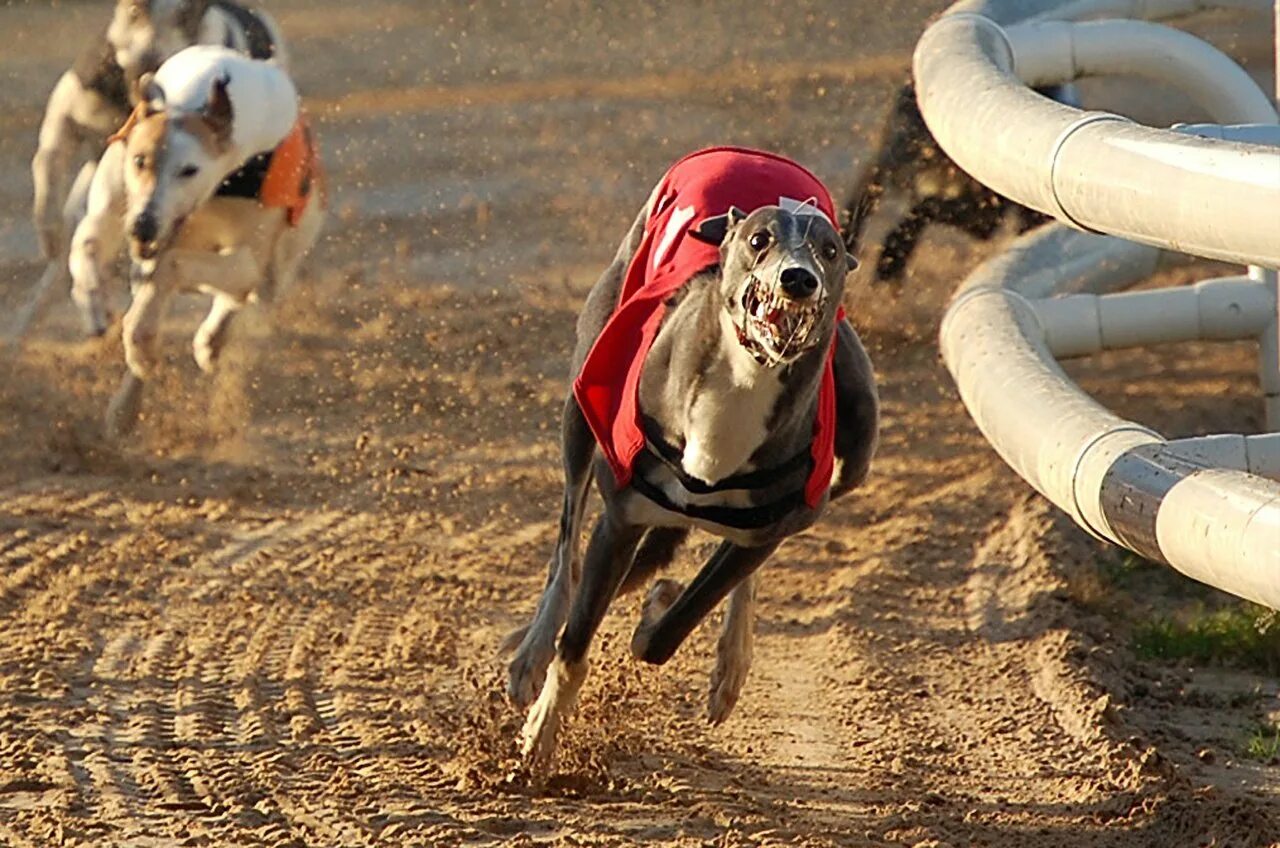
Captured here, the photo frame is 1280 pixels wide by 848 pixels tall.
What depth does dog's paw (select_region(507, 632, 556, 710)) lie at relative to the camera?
11.6 feet

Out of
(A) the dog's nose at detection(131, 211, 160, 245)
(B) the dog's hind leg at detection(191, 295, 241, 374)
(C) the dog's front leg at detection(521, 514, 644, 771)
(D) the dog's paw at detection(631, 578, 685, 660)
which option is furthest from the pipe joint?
(B) the dog's hind leg at detection(191, 295, 241, 374)

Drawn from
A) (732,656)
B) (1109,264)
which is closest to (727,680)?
(732,656)

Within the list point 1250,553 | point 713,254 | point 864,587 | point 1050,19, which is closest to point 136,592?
point 864,587

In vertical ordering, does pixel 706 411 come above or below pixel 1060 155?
below

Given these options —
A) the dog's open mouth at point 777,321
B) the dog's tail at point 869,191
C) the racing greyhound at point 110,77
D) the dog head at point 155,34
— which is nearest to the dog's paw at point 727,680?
the dog's open mouth at point 777,321

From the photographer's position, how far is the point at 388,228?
8609 millimetres

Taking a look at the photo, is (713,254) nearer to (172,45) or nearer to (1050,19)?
(1050,19)

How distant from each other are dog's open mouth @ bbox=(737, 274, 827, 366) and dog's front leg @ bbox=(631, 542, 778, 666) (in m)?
0.52

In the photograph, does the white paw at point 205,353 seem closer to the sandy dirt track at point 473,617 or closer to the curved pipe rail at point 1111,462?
the sandy dirt track at point 473,617

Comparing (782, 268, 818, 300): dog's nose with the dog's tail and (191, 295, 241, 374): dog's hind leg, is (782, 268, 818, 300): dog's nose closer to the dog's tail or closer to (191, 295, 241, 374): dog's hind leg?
(191, 295, 241, 374): dog's hind leg

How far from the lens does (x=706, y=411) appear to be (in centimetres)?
311

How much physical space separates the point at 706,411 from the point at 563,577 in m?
0.66

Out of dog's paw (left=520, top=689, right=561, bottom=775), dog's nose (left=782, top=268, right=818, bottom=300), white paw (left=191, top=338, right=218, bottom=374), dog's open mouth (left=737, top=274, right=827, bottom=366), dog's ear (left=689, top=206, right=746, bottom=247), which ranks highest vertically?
dog's nose (left=782, top=268, right=818, bottom=300)

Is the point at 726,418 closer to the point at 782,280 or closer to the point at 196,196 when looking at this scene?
the point at 782,280
